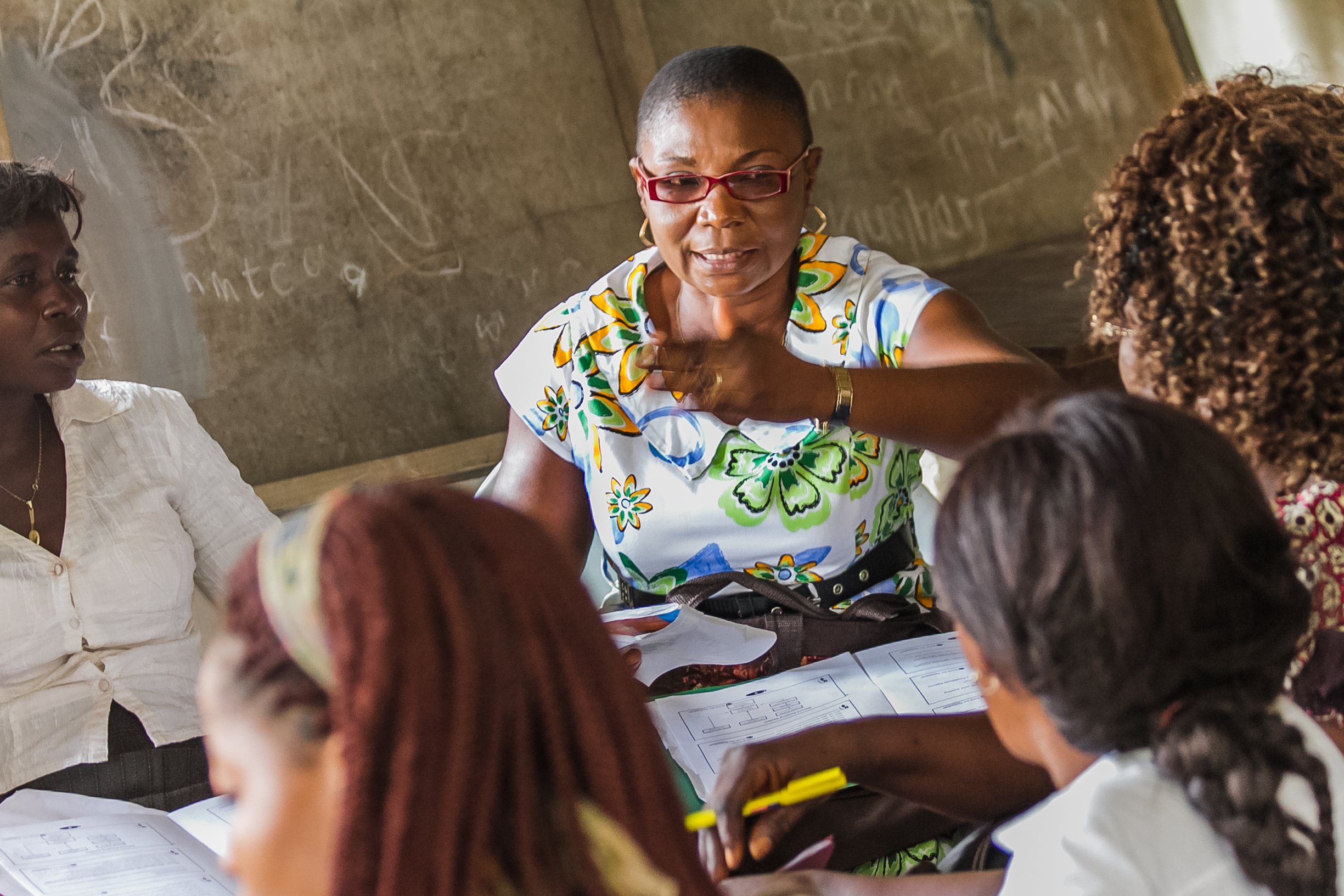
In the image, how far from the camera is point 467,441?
295 cm

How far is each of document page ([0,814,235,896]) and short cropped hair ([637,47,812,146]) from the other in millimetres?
1059

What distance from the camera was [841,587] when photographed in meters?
1.54

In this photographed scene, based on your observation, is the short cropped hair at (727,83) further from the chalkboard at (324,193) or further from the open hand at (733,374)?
the chalkboard at (324,193)

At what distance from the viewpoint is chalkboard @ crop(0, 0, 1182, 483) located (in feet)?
8.82

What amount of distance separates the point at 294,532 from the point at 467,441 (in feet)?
7.81

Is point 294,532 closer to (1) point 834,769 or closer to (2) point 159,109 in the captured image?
(1) point 834,769

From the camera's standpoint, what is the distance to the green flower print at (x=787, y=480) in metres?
1.53

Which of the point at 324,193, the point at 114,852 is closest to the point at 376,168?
the point at 324,193

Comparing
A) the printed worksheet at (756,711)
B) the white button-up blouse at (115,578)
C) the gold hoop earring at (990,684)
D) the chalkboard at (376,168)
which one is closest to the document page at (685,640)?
the printed worksheet at (756,711)

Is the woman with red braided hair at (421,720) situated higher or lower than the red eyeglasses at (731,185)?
lower

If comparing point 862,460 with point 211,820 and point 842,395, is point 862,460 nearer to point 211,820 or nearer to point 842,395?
point 842,395

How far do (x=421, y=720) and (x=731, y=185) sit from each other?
3.55 ft

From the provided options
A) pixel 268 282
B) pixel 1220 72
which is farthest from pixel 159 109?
pixel 1220 72

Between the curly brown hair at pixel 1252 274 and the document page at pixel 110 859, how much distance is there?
1094 millimetres
